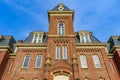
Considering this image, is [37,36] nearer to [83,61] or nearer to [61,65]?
[61,65]

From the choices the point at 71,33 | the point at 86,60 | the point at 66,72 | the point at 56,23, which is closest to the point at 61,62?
the point at 66,72

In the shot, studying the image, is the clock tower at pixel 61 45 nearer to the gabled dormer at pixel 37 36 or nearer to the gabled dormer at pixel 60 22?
the gabled dormer at pixel 60 22

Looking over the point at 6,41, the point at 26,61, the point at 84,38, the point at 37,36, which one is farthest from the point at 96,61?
the point at 6,41

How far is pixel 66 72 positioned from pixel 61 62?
185cm

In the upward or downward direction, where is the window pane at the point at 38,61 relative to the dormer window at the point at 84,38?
downward

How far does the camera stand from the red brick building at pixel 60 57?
24250 mm

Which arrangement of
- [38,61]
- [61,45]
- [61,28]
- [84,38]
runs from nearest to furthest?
[38,61]
[61,45]
[61,28]
[84,38]

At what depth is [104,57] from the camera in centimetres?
2711

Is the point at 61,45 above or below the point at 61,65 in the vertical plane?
above

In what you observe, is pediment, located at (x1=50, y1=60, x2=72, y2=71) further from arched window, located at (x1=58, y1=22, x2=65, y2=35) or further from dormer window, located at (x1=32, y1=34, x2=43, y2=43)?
dormer window, located at (x1=32, y1=34, x2=43, y2=43)

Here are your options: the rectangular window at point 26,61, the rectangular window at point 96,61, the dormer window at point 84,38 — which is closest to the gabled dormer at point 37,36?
the rectangular window at point 26,61

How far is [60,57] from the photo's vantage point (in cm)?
2573

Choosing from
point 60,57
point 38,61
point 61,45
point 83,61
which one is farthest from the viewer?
point 61,45

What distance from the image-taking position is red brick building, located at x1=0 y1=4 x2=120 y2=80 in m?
24.2
